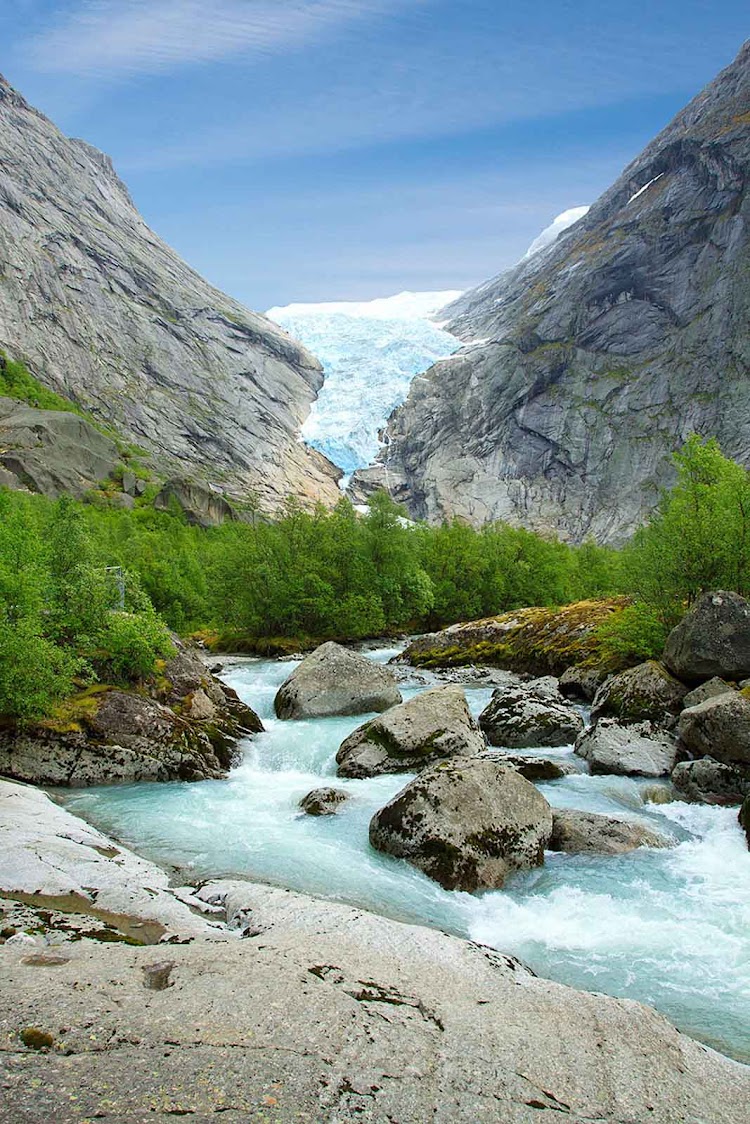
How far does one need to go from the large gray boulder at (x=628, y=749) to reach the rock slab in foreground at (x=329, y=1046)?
11844 millimetres

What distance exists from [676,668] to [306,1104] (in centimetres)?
2076

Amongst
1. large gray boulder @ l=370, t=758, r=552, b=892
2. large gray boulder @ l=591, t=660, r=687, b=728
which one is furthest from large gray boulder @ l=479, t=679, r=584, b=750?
large gray boulder @ l=370, t=758, r=552, b=892

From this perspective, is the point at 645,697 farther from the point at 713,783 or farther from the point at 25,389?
the point at 25,389

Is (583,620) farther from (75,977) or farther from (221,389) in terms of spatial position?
(221,389)

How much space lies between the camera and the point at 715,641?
22.5m

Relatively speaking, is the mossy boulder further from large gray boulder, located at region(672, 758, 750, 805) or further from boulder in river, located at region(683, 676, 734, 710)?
large gray boulder, located at region(672, 758, 750, 805)

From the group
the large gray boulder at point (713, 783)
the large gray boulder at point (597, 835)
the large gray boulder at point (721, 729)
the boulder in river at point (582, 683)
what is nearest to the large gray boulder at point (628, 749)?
the large gray boulder at point (721, 729)

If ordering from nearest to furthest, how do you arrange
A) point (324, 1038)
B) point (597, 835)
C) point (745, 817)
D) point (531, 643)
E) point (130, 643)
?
point (324, 1038) < point (597, 835) < point (745, 817) < point (130, 643) < point (531, 643)

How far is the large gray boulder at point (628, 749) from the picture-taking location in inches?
774

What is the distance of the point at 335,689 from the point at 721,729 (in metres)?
13.8

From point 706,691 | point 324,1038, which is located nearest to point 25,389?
point 706,691

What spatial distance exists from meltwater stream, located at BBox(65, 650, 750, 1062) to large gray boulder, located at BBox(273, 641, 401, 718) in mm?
6530

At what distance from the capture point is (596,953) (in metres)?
10.9

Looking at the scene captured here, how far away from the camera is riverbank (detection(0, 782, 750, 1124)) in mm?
5398
